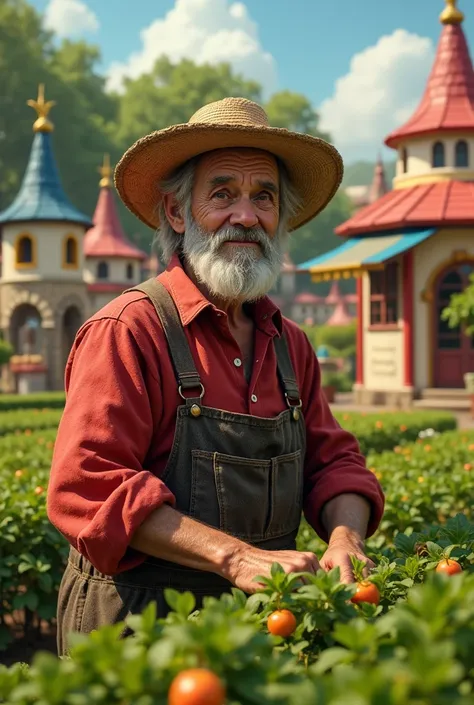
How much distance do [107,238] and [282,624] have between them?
106 feet

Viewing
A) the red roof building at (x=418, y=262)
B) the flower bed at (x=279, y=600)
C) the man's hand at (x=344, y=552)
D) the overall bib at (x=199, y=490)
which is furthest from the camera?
the red roof building at (x=418, y=262)

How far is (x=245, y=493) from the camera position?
2645 millimetres

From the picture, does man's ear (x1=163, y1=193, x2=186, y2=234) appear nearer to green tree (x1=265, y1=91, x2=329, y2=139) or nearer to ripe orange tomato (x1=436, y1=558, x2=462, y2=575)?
ripe orange tomato (x1=436, y1=558, x2=462, y2=575)

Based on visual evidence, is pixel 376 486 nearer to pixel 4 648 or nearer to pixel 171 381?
pixel 171 381

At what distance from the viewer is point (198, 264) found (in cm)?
296

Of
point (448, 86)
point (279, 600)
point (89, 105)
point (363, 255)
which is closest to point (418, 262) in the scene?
point (363, 255)

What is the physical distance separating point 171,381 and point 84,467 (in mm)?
372

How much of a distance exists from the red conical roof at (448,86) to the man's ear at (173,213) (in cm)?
1891

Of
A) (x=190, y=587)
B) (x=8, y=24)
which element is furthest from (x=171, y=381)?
(x=8, y=24)

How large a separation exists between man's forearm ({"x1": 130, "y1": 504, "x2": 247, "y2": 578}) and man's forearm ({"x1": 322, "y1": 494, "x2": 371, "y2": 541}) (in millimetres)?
Answer: 543

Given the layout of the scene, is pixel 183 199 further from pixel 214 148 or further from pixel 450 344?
pixel 450 344

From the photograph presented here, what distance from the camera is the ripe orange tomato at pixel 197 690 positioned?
1.27 meters

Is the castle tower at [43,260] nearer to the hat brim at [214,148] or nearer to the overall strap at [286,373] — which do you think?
the hat brim at [214,148]

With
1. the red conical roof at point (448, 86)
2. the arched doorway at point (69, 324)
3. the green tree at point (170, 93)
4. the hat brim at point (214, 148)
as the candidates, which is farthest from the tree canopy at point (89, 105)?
the hat brim at point (214, 148)
